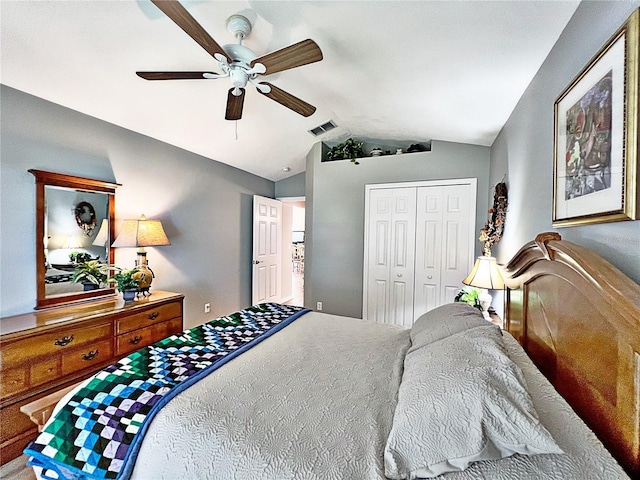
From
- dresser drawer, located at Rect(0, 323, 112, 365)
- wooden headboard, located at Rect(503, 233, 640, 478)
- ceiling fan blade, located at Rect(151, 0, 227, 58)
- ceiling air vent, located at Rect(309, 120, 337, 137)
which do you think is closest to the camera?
wooden headboard, located at Rect(503, 233, 640, 478)

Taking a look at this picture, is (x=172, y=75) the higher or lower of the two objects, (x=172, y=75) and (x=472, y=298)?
the higher

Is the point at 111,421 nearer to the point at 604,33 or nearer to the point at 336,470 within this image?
the point at 336,470

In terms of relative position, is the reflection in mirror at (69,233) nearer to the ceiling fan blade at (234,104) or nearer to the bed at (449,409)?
the ceiling fan blade at (234,104)

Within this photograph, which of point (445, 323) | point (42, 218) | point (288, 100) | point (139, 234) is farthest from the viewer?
point (139, 234)

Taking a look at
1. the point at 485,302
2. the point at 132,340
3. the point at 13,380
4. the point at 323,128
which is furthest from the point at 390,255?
the point at 13,380

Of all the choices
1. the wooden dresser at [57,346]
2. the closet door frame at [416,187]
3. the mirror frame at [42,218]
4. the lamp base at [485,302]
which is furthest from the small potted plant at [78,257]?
the lamp base at [485,302]

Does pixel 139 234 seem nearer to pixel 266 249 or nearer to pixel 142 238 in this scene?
pixel 142 238

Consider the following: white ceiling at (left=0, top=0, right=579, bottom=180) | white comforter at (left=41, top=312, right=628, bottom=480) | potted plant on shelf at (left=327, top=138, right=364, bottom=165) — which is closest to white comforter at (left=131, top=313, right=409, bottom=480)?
white comforter at (left=41, top=312, right=628, bottom=480)

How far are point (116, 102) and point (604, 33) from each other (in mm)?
3140

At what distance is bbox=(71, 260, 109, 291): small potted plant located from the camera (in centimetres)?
245

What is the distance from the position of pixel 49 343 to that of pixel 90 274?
717 millimetres

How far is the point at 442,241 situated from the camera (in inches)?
138

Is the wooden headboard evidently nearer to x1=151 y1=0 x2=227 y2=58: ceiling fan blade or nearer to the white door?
x1=151 y1=0 x2=227 y2=58: ceiling fan blade

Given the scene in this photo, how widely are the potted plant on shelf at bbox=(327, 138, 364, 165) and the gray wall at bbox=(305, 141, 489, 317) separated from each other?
0.08 meters
